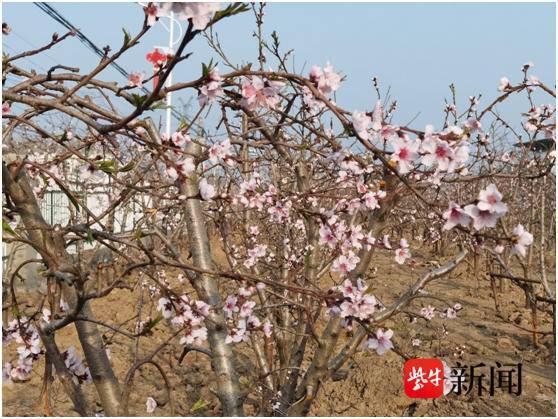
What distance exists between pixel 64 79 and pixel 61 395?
13.1ft

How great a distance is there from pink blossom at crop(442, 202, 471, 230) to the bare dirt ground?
7.34 ft

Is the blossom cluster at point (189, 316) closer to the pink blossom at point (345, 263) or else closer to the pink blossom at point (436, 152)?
the pink blossom at point (345, 263)

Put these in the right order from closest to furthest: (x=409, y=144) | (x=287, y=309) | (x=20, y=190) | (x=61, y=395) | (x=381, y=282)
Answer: (x=409, y=144), (x=20, y=190), (x=287, y=309), (x=61, y=395), (x=381, y=282)

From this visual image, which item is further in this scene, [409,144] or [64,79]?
[64,79]

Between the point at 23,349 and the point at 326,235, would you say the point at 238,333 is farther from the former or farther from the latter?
the point at 23,349

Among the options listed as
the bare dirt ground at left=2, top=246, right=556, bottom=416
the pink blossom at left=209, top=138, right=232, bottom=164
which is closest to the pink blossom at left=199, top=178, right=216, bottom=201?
the pink blossom at left=209, top=138, right=232, bottom=164

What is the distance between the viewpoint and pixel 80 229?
1541 millimetres

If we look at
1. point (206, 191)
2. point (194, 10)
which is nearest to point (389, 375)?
point (206, 191)

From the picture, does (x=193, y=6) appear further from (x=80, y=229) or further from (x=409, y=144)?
(x=80, y=229)

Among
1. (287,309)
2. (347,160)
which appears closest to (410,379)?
(287,309)

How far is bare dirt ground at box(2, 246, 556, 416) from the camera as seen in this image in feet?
14.3

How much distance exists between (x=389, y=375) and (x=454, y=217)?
3.86 m

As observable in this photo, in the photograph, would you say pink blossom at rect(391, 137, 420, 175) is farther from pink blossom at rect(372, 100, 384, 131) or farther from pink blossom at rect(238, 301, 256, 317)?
pink blossom at rect(238, 301, 256, 317)

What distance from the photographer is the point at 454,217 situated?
1.22 metres
